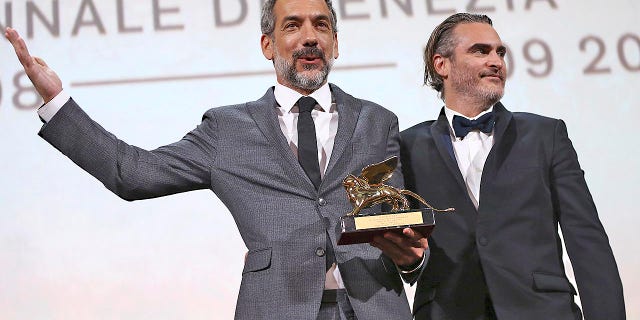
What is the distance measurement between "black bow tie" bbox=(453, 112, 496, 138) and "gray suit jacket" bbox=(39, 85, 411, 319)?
0.35 metres

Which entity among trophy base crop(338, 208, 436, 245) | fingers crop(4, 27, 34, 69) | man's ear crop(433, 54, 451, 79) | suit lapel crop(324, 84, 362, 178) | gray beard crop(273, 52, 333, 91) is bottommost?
trophy base crop(338, 208, 436, 245)

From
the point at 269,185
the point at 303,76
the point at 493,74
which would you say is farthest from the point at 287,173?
the point at 493,74

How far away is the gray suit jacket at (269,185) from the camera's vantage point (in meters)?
1.78

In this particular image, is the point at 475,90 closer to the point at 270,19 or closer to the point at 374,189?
the point at 270,19

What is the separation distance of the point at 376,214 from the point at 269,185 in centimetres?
30

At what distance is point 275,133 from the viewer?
76.1 inches

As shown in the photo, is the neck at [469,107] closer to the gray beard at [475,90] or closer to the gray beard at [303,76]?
the gray beard at [475,90]

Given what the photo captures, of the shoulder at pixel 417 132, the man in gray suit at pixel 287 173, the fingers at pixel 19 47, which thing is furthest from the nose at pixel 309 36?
the fingers at pixel 19 47

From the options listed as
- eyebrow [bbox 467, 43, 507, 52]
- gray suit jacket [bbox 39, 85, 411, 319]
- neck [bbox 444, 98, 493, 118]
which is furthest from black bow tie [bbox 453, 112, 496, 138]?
gray suit jacket [bbox 39, 85, 411, 319]

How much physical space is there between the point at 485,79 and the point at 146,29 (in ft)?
4.43

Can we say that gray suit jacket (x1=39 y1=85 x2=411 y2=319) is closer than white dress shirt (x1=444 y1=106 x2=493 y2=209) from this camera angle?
Yes

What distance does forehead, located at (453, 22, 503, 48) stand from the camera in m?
2.46

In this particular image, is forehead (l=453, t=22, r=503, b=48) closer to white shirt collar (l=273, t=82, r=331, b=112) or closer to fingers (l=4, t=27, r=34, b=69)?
white shirt collar (l=273, t=82, r=331, b=112)

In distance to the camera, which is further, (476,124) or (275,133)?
(476,124)
